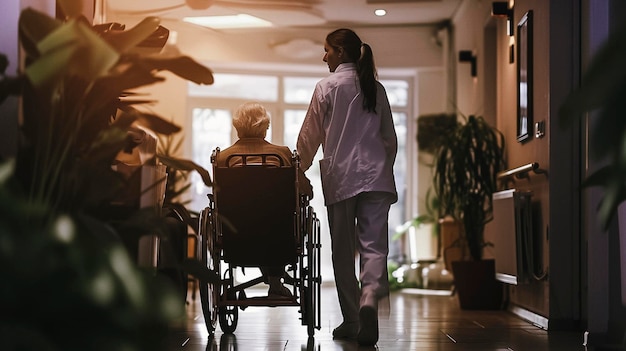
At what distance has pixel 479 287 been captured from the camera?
651cm

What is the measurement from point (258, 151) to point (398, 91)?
21.8 ft

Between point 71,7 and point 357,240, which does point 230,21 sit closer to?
point 357,240

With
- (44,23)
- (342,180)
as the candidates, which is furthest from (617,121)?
(342,180)

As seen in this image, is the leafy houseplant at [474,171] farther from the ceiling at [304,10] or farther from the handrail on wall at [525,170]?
the ceiling at [304,10]

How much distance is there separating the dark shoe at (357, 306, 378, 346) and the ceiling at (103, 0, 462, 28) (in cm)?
575

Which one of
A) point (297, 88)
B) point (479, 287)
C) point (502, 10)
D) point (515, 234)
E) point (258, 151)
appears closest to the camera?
point (258, 151)

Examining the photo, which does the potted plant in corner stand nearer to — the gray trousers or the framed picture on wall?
the framed picture on wall

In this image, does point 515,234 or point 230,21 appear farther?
point 230,21

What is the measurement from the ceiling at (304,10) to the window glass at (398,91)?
1.04 metres

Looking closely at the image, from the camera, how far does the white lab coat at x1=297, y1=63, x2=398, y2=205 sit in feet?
13.8

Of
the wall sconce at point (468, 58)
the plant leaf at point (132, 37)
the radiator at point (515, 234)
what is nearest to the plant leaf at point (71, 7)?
the plant leaf at point (132, 37)

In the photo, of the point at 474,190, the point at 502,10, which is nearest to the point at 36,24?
the point at 502,10

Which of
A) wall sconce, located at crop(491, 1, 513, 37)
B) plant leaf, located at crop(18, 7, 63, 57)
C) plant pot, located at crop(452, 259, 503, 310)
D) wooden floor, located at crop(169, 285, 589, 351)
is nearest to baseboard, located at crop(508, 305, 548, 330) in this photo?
wooden floor, located at crop(169, 285, 589, 351)

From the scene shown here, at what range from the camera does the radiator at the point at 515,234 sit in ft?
17.9
